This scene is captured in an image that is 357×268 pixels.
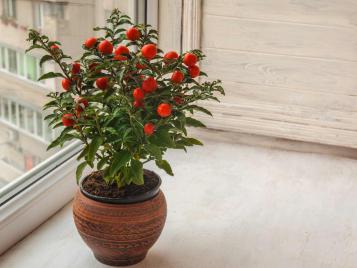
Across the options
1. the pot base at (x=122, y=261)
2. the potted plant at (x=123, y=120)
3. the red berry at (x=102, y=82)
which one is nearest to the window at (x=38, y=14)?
the potted plant at (x=123, y=120)

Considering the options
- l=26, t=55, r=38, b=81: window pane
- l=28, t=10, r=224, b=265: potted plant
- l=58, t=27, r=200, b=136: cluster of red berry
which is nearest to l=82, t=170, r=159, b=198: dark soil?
l=28, t=10, r=224, b=265: potted plant

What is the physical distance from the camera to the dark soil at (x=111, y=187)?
1707mm

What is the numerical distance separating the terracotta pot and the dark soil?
28 mm

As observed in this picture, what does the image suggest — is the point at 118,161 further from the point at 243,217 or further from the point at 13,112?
the point at 243,217

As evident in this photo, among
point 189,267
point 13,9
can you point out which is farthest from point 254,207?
point 13,9

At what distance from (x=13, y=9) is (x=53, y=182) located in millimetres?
603

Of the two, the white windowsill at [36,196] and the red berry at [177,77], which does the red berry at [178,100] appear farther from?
the white windowsill at [36,196]

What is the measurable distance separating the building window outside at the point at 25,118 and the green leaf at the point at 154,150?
540 mm

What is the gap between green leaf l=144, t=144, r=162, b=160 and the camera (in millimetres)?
1569

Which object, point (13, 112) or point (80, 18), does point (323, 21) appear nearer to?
point (80, 18)

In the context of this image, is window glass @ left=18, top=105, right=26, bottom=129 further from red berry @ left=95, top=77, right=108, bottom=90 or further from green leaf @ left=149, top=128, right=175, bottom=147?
green leaf @ left=149, top=128, right=175, bottom=147

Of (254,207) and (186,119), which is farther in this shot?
(254,207)

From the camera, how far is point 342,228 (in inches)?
83.4

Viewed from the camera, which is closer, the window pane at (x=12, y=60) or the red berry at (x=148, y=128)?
the red berry at (x=148, y=128)
